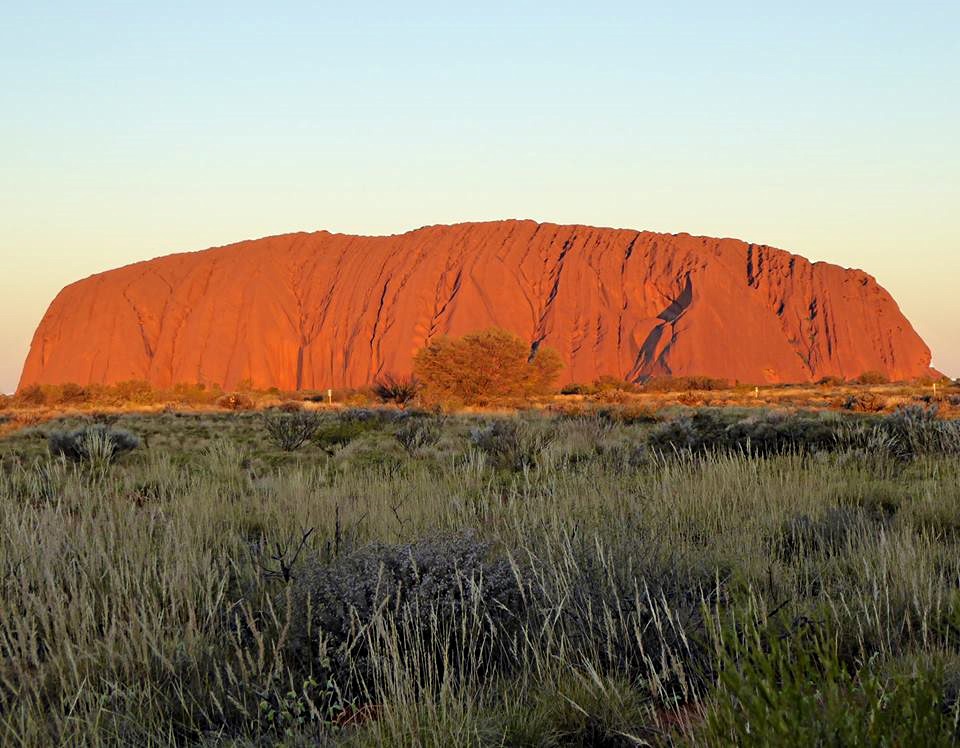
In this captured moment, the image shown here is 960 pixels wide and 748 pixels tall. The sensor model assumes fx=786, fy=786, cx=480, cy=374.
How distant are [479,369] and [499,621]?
1465 inches

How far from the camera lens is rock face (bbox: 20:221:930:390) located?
86125 millimetres

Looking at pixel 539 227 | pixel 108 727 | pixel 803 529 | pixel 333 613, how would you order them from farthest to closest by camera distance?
pixel 539 227
pixel 803 529
pixel 333 613
pixel 108 727

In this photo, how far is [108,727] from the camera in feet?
8.80

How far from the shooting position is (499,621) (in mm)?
3498

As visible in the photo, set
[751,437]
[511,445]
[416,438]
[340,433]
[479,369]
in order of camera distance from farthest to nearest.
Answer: [479,369], [340,433], [416,438], [751,437], [511,445]

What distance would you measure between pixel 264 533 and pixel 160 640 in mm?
2115

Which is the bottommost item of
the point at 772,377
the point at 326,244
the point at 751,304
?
the point at 772,377

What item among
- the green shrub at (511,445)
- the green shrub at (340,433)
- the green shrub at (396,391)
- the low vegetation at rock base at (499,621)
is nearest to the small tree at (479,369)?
the green shrub at (396,391)

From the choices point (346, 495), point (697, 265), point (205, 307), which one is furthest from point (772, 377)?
point (346, 495)

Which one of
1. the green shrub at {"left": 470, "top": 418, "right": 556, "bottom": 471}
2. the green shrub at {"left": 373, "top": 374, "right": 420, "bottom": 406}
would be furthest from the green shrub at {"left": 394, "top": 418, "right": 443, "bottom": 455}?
the green shrub at {"left": 373, "top": 374, "right": 420, "bottom": 406}

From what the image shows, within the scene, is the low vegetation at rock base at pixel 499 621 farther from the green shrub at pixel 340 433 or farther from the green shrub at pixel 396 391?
the green shrub at pixel 396 391

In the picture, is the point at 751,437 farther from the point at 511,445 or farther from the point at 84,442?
the point at 84,442

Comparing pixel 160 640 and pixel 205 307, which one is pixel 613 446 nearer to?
pixel 160 640

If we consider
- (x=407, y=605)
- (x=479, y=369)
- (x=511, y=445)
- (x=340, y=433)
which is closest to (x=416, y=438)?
(x=511, y=445)
